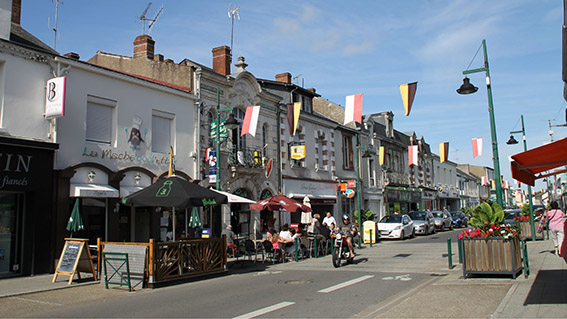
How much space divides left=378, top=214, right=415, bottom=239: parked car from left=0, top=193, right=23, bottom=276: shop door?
1801cm

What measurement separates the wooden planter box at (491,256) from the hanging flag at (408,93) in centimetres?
687

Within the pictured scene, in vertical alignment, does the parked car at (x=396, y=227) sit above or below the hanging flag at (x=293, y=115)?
below

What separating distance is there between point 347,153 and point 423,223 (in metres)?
6.85

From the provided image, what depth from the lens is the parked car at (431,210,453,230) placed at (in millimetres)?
33938

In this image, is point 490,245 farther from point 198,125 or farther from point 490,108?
point 198,125

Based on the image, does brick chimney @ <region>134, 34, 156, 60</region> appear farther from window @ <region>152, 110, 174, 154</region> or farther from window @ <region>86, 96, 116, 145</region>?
window @ <region>86, 96, 116, 145</region>

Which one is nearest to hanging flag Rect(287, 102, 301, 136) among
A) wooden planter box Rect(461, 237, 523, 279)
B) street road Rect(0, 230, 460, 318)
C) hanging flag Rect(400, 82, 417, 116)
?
hanging flag Rect(400, 82, 417, 116)

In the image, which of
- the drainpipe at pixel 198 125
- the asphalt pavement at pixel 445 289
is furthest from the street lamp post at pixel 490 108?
the drainpipe at pixel 198 125

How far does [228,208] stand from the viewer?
67.4 feet

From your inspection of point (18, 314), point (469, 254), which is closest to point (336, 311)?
point (469, 254)

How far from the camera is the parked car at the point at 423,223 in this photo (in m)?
29.3

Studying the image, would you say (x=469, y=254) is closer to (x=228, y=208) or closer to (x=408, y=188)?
(x=228, y=208)

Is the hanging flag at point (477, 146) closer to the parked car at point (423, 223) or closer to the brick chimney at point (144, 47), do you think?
the parked car at point (423, 223)

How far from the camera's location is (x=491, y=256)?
10.0 m
